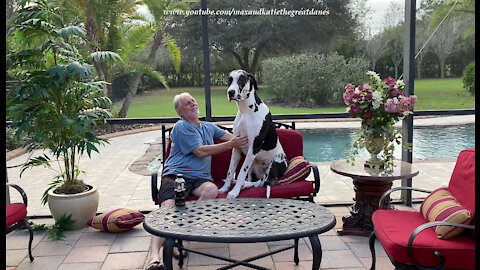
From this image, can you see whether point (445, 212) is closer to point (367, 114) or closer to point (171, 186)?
point (367, 114)

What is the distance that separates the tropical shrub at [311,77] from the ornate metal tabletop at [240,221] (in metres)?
11.8

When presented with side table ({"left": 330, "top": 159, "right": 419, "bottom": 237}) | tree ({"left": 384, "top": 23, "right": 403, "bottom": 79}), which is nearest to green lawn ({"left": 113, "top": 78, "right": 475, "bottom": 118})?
tree ({"left": 384, "top": 23, "right": 403, "bottom": 79})

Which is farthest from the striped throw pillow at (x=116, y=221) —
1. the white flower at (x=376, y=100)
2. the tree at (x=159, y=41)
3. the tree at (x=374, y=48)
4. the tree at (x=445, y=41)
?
the tree at (x=445, y=41)

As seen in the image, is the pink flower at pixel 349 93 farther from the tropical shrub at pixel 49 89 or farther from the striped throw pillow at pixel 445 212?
the tropical shrub at pixel 49 89

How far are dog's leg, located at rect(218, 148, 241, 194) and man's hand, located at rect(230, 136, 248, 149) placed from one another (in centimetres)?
13

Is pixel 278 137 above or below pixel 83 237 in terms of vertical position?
above

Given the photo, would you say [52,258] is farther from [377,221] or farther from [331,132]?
[331,132]

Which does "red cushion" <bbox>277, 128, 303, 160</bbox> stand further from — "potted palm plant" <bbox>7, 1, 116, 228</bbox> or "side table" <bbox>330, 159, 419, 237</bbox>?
"potted palm plant" <bbox>7, 1, 116, 228</bbox>

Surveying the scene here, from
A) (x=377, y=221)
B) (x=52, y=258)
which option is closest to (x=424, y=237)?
(x=377, y=221)

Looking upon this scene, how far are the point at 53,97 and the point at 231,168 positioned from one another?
157cm

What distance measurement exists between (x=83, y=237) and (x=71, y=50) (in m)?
1.52

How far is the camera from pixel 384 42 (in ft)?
53.3

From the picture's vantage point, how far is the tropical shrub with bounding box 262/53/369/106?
14.5 m

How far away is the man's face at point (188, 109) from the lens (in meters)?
3.30
